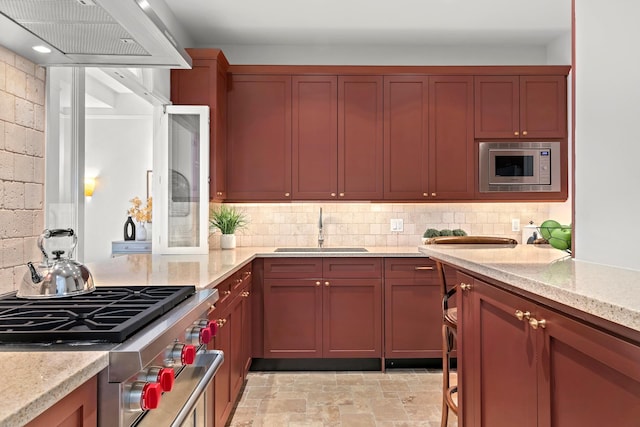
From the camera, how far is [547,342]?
115 cm

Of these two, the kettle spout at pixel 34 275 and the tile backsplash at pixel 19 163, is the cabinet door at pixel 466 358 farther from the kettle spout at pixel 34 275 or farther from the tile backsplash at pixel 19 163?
the tile backsplash at pixel 19 163

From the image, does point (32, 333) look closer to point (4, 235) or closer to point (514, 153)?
point (4, 235)

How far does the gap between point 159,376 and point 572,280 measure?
41.0 inches

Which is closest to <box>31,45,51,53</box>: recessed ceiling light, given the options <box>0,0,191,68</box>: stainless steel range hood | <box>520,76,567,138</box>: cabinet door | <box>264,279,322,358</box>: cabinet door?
<box>0,0,191,68</box>: stainless steel range hood

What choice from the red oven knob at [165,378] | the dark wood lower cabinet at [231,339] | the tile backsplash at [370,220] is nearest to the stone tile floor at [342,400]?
the dark wood lower cabinet at [231,339]

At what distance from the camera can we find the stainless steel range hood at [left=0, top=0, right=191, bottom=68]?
4.07 feet

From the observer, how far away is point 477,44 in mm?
3951

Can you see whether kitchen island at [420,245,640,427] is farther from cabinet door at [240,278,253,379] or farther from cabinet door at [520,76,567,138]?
cabinet door at [520,76,567,138]

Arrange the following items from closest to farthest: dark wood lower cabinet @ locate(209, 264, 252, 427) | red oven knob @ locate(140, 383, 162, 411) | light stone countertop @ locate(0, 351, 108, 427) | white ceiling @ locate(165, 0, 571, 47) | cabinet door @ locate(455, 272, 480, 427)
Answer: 1. light stone countertop @ locate(0, 351, 108, 427)
2. red oven knob @ locate(140, 383, 162, 411)
3. cabinet door @ locate(455, 272, 480, 427)
4. dark wood lower cabinet @ locate(209, 264, 252, 427)
5. white ceiling @ locate(165, 0, 571, 47)

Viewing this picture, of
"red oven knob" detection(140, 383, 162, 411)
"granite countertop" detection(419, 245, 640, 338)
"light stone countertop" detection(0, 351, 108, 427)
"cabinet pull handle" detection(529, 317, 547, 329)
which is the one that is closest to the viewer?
"light stone countertop" detection(0, 351, 108, 427)

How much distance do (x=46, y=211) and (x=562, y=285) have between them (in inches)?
75.6

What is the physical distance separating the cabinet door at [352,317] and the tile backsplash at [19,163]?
2.13 meters

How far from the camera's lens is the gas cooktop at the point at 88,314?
36.4 inches

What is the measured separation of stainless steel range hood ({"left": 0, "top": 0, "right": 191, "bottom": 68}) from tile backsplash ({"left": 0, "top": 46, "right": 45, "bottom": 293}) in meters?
0.09
